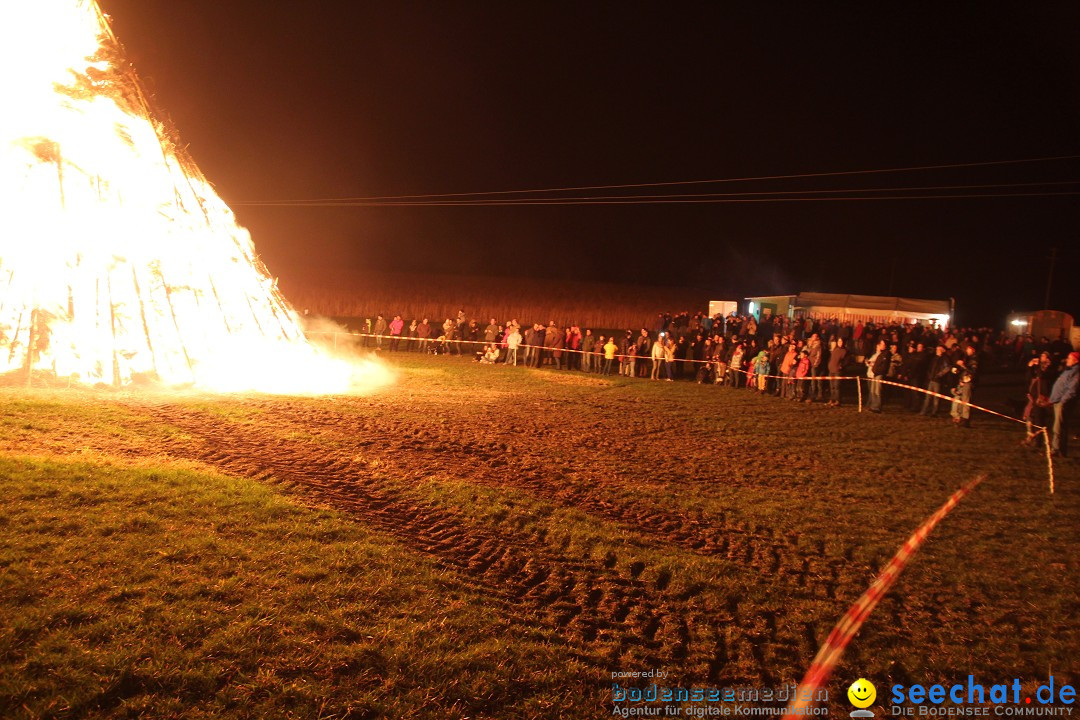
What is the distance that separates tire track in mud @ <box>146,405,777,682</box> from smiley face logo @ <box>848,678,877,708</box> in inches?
20.0

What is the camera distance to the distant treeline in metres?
35.3

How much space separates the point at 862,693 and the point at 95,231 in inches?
576

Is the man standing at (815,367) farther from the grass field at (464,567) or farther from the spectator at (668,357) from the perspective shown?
the grass field at (464,567)

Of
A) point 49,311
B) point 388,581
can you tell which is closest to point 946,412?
point 388,581

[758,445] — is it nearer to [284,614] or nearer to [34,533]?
[284,614]

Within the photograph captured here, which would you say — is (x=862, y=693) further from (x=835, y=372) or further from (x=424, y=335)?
(x=424, y=335)

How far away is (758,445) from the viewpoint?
37.7ft

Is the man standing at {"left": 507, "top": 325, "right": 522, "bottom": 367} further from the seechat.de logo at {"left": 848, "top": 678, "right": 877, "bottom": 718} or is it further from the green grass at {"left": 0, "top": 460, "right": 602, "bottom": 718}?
the seechat.de logo at {"left": 848, "top": 678, "right": 877, "bottom": 718}

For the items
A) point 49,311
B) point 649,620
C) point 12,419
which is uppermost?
point 49,311

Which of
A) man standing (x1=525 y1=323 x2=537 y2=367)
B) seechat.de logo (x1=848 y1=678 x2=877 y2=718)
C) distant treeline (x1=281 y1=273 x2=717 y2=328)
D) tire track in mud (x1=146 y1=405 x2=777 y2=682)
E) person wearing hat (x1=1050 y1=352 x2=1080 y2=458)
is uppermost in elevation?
distant treeline (x1=281 y1=273 x2=717 y2=328)

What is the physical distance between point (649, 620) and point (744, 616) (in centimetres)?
82

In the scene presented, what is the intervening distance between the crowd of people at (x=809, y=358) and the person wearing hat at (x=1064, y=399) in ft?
0.07

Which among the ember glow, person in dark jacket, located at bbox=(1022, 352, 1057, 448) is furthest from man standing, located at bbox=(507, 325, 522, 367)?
person in dark jacket, located at bbox=(1022, 352, 1057, 448)

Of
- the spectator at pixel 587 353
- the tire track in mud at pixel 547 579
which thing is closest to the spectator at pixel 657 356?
the spectator at pixel 587 353
